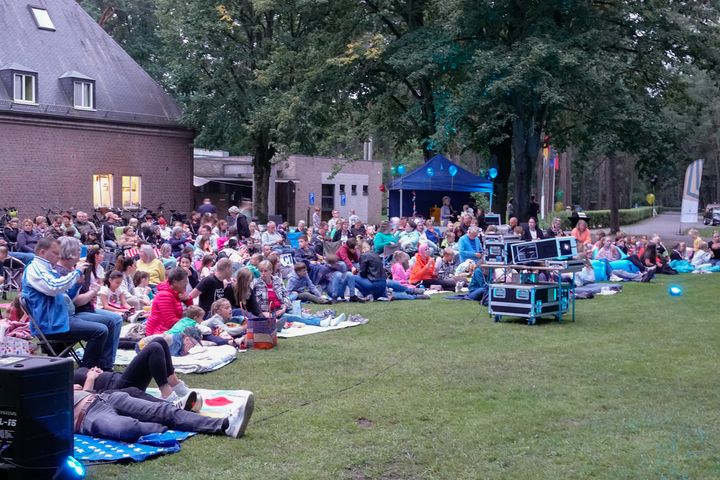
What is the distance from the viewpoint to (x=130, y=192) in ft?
114

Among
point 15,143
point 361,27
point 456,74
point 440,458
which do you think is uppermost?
point 361,27

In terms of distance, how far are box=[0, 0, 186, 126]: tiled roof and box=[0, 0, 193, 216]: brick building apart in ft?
0.14

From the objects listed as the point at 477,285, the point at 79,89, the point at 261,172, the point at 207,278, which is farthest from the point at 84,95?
the point at 207,278

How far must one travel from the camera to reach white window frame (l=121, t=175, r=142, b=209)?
3441cm

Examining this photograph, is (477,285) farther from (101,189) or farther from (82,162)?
(101,189)

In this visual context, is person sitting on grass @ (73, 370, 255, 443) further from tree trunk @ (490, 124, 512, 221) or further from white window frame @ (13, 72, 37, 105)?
white window frame @ (13, 72, 37, 105)

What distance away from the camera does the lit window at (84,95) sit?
106ft

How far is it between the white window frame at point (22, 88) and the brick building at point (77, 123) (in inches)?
1.4

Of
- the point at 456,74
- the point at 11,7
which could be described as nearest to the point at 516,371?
the point at 456,74

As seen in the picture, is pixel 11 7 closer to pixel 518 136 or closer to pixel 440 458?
pixel 518 136

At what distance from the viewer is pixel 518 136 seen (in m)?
26.0

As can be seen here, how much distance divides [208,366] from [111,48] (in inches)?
1179

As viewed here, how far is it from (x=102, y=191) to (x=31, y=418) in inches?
1193

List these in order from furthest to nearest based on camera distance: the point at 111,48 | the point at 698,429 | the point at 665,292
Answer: the point at 111,48
the point at 665,292
the point at 698,429
